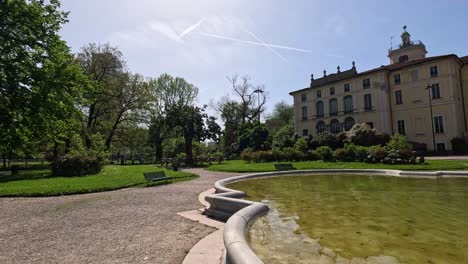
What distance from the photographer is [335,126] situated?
48.1 metres

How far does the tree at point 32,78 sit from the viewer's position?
17.3 metres

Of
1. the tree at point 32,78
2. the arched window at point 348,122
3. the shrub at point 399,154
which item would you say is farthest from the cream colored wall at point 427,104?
the tree at point 32,78

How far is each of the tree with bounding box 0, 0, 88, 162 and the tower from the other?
2385 inches

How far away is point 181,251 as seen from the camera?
4.76 metres

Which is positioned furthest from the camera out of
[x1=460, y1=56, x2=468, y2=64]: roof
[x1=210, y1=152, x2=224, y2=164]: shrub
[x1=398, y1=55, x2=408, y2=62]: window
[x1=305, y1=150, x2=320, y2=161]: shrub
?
[x1=398, y1=55, x2=408, y2=62]: window

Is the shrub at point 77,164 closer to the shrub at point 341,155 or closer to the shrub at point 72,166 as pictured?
the shrub at point 72,166

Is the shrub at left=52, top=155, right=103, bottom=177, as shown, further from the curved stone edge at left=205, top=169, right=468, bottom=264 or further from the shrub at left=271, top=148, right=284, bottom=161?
the shrub at left=271, top=148, right=284, bottom=161

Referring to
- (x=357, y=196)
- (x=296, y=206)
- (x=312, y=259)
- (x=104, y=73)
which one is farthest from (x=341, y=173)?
(x=104, y=73)

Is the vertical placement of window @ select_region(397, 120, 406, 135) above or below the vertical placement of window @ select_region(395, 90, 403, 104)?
below

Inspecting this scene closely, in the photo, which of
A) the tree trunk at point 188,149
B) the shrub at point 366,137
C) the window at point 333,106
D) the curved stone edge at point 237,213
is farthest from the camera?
the window at point 333,106

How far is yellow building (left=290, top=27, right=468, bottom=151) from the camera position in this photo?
36072 mm

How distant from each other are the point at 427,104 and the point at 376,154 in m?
23.6

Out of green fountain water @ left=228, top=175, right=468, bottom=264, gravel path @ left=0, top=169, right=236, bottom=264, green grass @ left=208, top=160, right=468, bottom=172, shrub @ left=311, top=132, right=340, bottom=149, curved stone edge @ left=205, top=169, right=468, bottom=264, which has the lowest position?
gravel path @ left=0, top=169, right=236, bottom=264

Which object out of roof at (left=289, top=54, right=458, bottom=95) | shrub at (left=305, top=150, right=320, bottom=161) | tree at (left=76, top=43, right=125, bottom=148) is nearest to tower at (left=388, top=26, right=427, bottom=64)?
roof at (left=289, top=54, right=458, bottom=95)
